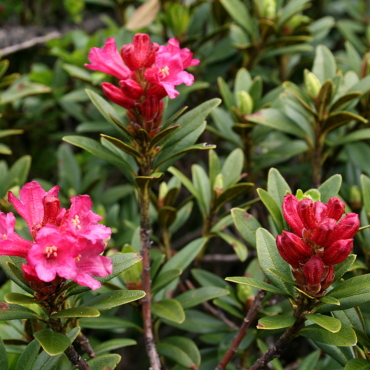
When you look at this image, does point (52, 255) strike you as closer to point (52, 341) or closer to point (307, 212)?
point (52, 341)

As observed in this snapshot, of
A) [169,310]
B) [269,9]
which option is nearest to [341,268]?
[169,310]

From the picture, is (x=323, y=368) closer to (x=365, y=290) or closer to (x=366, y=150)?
(x=365, y=290)

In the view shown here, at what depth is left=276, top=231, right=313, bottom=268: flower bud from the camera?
3.24ft

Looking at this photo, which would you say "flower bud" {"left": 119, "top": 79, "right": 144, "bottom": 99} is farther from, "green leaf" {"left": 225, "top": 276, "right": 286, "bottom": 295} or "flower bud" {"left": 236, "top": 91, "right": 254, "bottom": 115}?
"flower bud" {"left": 236, "top": 91, "right": 254, "bottom": 115}

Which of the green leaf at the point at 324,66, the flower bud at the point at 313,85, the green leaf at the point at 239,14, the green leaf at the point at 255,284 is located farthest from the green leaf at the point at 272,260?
the green leaf at the point at 239,14

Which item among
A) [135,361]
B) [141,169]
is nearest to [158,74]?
[141,169]

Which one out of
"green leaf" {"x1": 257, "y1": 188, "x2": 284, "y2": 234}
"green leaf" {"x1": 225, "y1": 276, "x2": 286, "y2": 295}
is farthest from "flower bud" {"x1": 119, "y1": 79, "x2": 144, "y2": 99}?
Result: "green leaf" {"x1": 225, "y1": 276, "x2": 286, "y2": 295}

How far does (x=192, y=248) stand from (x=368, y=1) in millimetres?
2567

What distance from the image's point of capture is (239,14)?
2.17 meters

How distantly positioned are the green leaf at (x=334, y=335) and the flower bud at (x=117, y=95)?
717 millimetres

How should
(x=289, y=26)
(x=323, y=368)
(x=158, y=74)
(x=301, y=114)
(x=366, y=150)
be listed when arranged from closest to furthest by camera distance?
(x=158, y=74) < (x=323, y=368) < (x=301, y=114) < (x=366, y=150) < (x=289, y=26)

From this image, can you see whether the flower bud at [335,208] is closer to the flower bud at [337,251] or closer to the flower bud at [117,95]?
the flower bud at [337,251]

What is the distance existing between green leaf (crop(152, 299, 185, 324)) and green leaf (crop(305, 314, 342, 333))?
408mm

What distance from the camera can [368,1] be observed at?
3.20 m
